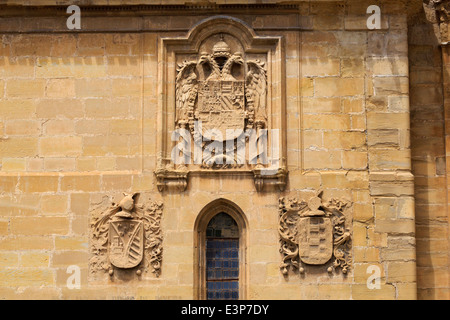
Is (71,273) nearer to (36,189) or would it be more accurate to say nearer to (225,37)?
(36,189)

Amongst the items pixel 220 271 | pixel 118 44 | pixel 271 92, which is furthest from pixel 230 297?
pixel 118 44

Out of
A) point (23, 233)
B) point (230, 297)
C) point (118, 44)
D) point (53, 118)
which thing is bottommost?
point (230, 297)

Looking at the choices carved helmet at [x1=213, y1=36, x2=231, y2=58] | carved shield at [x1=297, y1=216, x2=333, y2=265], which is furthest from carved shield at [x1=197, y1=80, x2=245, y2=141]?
carved shield at [x1=297, y1=216, x2=333, y2=265]

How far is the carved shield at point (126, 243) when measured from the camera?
59.3 ft

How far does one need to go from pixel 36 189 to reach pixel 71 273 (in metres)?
1.65

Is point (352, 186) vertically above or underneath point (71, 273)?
above

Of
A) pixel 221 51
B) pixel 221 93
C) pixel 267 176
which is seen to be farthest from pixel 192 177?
pixel 221 51

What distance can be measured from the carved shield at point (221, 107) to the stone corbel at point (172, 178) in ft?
2.77

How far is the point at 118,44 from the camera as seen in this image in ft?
62.1

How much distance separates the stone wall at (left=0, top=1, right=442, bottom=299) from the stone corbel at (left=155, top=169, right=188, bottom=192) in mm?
140

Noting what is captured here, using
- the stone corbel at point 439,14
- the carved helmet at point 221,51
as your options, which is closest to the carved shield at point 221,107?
the carved helmet at point 221,51

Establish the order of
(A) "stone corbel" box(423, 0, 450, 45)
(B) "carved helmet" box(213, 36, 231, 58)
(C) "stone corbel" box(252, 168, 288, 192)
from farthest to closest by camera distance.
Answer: (A) "stone corbel" box(423, 0, 450, 45)
(B) "carved helmet" box(213, 36, 231, 58)
(C) "stone corbel" box(252, 168, 288, 192)

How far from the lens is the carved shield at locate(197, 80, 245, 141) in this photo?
60.7 feet

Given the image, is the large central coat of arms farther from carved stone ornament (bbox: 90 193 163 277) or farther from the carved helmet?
carved stone ornament (bbox: 90 193 163 277)
